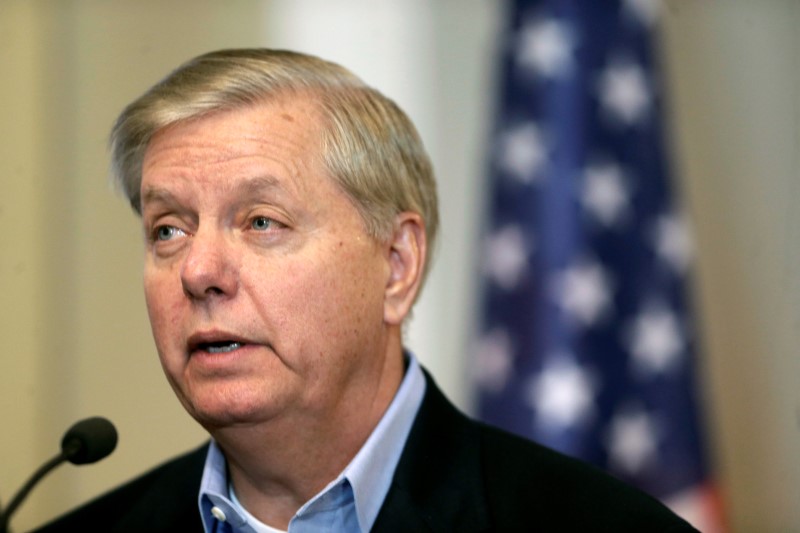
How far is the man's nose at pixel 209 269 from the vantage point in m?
1.91

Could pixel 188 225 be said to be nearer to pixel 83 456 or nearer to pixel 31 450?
pixel 83 456

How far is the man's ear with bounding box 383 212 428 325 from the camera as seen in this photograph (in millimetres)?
2205

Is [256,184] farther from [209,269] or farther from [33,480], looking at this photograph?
[33,480]

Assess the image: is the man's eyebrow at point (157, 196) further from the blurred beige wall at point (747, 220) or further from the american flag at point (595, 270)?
Result: the blurred beige wall at point (747, 220)

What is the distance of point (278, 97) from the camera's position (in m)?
2.09

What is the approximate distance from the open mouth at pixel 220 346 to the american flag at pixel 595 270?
1411 millimetres

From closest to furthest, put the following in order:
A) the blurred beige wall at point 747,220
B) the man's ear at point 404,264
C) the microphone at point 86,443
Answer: the microphone at point 86,443 → the man's ear at point 404,264 → the blurred beige wall at point 747,220

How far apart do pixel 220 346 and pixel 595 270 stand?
5.00 feet

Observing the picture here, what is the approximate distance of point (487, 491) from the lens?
2.08 m

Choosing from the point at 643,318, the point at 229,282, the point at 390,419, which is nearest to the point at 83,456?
the point at 229,282

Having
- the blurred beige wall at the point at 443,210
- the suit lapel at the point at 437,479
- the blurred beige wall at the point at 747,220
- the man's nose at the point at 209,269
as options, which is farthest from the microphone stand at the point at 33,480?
the blurred beige wall at the point at 747,220

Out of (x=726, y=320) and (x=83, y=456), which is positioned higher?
(x=83, y=456)

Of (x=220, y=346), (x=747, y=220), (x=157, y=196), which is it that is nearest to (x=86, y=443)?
(x=220, y=346)

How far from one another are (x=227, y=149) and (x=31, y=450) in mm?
2159
